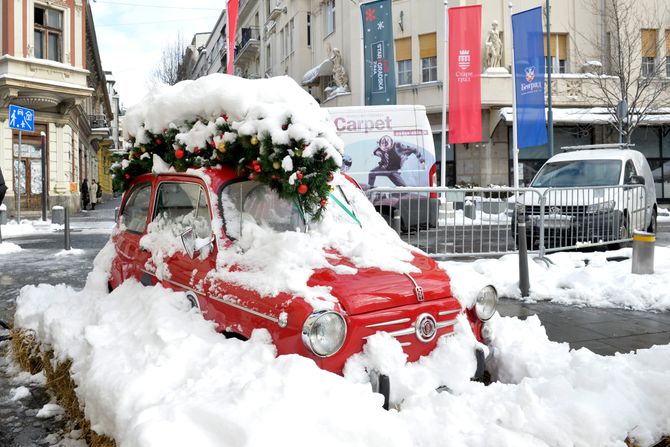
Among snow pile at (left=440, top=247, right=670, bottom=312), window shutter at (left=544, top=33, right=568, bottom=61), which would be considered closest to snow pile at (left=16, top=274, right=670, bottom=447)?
snow pile at (left=440, top=247, right=670, bottom=312)

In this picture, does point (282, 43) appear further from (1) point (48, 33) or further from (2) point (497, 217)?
(2) point (497, 217)

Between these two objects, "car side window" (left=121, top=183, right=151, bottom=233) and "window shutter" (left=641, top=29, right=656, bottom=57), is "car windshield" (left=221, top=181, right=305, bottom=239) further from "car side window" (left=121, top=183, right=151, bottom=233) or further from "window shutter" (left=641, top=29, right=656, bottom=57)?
"window shutter" (left=641, top=29, right=656, bottom=57)

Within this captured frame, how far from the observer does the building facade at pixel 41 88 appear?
901 inches

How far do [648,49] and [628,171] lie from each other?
17.4 meters

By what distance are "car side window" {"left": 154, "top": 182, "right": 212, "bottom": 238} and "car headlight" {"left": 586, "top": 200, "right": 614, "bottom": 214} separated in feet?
22.0

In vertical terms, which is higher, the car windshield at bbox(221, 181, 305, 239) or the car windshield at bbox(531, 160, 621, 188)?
the car windshield at bbox(531, 160, 621, 188)

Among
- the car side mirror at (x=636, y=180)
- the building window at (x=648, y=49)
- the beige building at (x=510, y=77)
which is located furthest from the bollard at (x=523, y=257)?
the building window at (x=648, y=49)

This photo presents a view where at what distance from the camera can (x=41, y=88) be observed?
75.6 feet

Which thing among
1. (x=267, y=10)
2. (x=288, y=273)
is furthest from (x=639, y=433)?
(x=267, y=10)

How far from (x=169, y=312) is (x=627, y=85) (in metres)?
23.5

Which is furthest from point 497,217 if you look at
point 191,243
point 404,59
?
point 404,59

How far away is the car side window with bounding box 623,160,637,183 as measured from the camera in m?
10.7

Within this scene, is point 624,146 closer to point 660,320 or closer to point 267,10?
point 660,320

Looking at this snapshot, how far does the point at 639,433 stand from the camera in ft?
9.52
